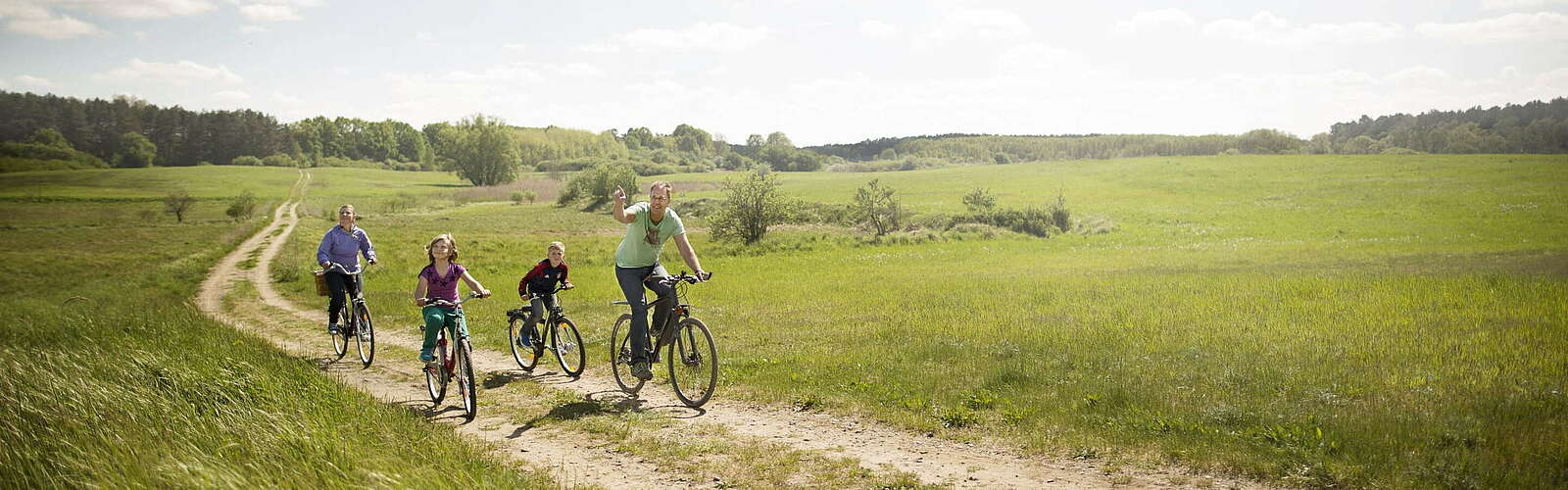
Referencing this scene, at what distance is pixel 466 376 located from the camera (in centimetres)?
813

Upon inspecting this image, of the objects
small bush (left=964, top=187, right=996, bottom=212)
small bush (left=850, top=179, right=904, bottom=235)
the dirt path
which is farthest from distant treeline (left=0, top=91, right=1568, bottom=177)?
the dirt path

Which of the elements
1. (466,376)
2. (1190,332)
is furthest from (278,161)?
(1190,332)

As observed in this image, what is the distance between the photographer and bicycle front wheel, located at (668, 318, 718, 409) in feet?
28.2

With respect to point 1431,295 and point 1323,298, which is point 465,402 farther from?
point 1431,295

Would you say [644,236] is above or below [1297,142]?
below

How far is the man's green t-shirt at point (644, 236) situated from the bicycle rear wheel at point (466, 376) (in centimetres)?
169

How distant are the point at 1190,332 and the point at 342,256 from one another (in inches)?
486

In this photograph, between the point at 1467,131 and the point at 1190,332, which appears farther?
the point at 1467,131

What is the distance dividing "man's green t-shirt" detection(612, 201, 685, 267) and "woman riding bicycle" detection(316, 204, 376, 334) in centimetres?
515

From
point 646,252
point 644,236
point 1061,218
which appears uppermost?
point 644,236

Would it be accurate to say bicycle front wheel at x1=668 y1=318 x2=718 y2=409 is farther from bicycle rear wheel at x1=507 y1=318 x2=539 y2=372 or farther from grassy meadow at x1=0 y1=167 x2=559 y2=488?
bicycle rear wheel at x1=507 y1=318 x2=539 y2=372

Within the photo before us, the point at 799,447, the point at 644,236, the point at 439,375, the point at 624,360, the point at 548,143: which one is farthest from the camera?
the point at 548,143

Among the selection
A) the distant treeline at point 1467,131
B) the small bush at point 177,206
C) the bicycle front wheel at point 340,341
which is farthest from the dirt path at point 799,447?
the small bush at point 177,206

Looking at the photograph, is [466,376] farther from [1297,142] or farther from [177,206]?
[1297,142]
